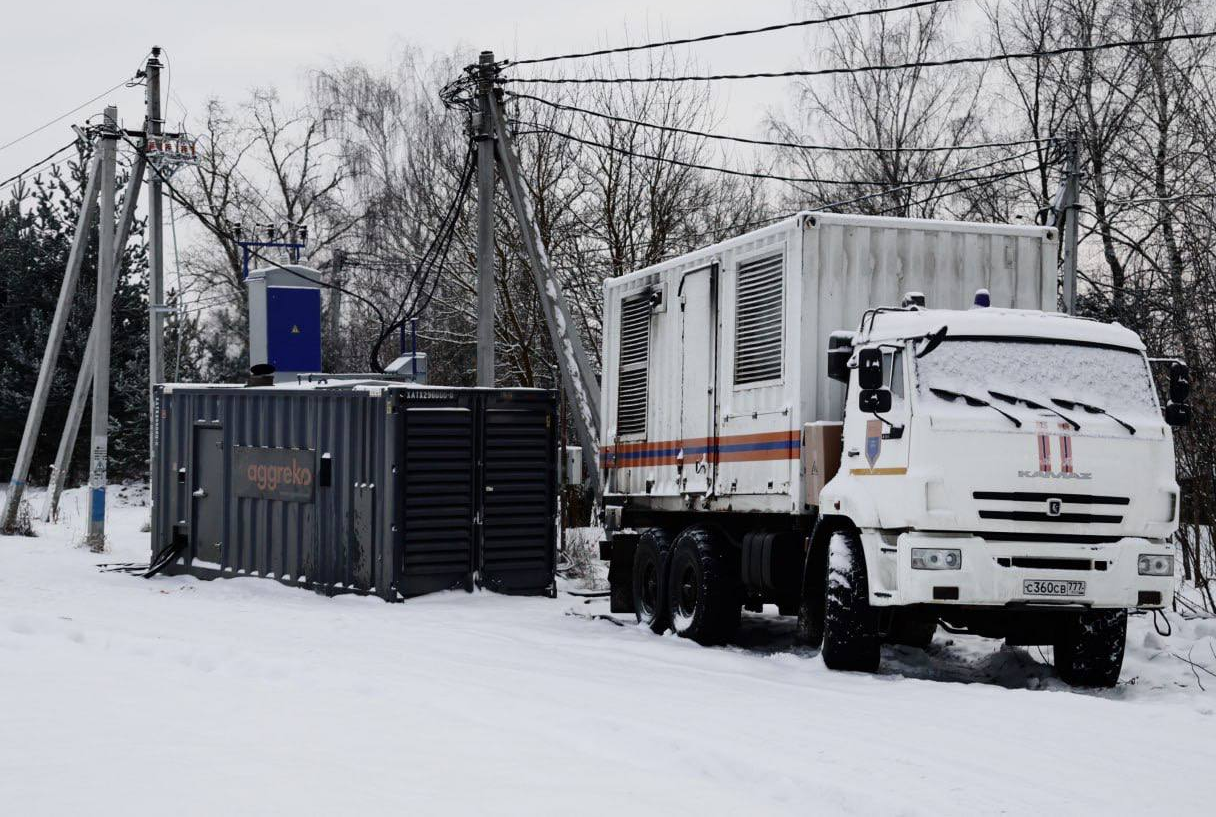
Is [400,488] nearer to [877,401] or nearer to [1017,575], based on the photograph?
[877,401]

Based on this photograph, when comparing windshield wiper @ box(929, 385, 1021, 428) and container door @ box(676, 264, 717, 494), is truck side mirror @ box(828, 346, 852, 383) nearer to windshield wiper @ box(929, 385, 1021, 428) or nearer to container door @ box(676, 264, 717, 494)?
windshield wiper @ box(929, 385, 1021, 428)

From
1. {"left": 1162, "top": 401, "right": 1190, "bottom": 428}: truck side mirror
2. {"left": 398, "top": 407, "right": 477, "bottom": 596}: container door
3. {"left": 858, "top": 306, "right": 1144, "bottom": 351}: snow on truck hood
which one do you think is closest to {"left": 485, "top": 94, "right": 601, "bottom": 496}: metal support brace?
{"left": 398, "top": 407, "right": 477, "bottom": 596}: container door

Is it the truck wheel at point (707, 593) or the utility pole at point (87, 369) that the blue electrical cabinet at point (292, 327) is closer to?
the utility pole at point (87, 369)

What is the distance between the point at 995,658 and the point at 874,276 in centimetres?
335

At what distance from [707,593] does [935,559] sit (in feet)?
10.1

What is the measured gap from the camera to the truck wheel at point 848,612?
412 inches

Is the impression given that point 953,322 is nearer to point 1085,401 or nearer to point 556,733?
point 1085,401

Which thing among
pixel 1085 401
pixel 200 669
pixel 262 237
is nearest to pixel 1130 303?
pixel 1085 401

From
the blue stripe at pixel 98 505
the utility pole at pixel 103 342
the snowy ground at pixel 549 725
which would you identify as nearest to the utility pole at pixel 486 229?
the snowy ground at pixel 549 725

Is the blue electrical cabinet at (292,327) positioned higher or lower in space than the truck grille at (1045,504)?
higher

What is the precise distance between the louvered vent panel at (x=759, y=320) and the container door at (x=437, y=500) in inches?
160

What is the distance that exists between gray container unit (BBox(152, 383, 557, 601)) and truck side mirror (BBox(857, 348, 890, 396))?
6.15 metres

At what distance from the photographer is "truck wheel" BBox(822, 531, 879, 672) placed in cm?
1046

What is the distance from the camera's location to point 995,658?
1220cm
